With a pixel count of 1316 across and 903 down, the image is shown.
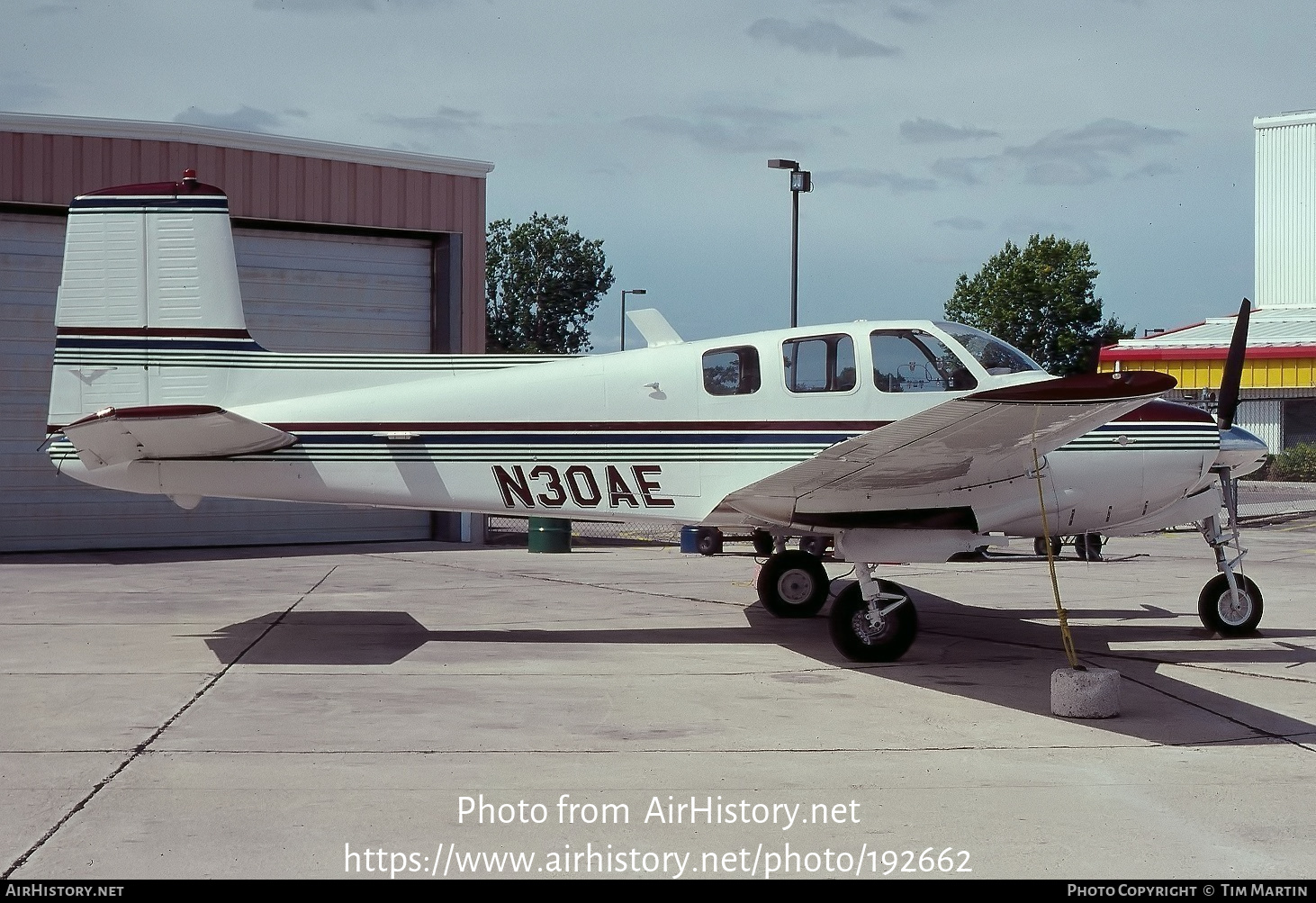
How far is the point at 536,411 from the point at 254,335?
37.1 ft

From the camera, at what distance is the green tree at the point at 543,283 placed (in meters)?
95.2

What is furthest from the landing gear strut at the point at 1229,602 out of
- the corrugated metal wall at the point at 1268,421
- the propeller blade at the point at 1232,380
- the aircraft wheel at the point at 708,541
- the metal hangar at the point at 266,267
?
the corrugated metal wall at the point at 1268,421

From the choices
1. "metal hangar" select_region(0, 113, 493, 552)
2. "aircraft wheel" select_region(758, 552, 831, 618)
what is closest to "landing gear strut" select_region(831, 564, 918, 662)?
"aircraft wheel" select_region(758, 552, 831, 618)

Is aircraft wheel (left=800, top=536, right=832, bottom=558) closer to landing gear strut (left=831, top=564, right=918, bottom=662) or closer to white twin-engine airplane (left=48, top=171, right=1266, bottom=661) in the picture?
white twin-engine airplane (left=48, top=171, right=1266, bottom=661)

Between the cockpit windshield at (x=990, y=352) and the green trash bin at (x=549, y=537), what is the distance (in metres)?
10.9

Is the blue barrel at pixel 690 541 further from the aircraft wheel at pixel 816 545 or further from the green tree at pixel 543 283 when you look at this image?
the green tree at pixel 543 283

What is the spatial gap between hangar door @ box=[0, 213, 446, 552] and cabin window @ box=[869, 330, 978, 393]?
10482mm

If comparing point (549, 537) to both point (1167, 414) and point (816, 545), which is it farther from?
point (1167, 414)

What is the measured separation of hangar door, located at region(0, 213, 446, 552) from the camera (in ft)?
62.6

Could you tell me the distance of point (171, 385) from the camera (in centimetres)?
1020

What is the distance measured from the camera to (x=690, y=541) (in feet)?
64.8

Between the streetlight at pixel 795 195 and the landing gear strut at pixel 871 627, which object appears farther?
the streetlight at pixel 795 195

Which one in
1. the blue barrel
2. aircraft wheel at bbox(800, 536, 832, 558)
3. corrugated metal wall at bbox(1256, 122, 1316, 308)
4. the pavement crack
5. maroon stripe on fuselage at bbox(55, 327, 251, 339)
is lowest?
the pavement crack
